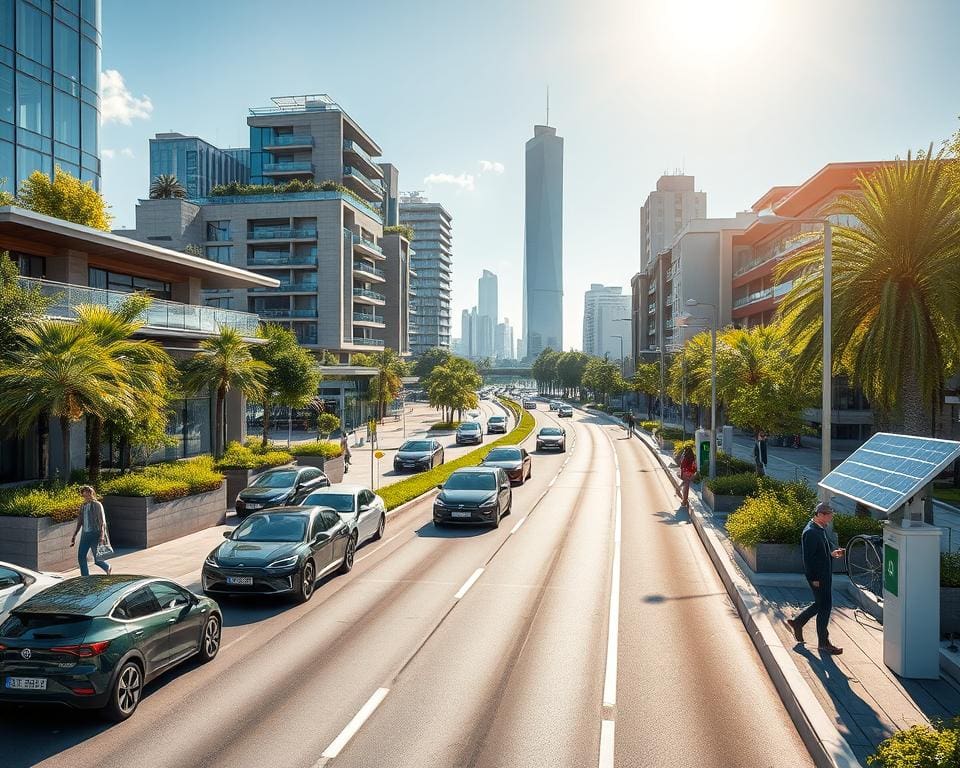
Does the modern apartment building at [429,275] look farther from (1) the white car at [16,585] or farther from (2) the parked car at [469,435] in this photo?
(1) the white car at [16,585]

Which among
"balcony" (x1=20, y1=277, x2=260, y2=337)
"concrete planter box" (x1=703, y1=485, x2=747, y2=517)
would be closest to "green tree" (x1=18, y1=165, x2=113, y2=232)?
"balcony" (x1=20, y1=277, x2=260, y2=337)

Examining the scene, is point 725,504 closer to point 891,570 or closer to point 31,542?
point 891,570

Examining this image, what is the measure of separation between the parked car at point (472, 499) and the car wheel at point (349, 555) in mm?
4188

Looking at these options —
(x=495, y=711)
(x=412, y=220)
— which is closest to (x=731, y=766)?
(x=495, y=711)

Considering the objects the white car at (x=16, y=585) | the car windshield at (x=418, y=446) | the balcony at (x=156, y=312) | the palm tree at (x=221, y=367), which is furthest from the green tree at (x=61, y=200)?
the white car at (x=16, y=585)

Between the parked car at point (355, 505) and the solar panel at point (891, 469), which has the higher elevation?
the solar panel at point (891, 469)

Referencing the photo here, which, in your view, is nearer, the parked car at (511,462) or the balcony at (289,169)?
the parked car at (511,462)

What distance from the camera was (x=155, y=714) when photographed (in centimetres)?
805

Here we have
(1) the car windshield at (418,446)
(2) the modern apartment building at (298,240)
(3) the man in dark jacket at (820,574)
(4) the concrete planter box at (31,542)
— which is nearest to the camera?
(3) the man in dark jacket at (820,574)

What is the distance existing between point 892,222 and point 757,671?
11.7 m

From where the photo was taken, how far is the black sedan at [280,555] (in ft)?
39.8

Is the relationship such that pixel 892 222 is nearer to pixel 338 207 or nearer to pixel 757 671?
pixel 757 671

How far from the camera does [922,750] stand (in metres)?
5.61

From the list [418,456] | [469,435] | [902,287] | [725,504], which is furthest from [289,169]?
[902,287]
